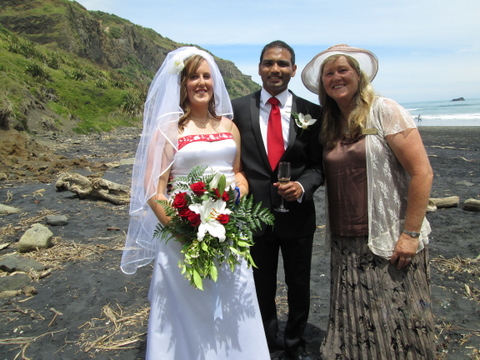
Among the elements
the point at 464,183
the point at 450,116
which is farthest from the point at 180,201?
the point at 450,116

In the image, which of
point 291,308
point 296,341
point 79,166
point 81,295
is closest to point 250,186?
point 291,308

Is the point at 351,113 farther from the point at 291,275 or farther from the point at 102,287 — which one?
the point at 102,287

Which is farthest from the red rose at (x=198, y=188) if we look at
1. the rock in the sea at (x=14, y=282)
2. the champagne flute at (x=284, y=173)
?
the rock in the sea at (x=14, y=282)

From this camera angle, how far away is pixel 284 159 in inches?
131

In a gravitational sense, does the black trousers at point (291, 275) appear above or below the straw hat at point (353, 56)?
below

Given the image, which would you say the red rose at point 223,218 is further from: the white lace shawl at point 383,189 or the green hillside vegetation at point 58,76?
the green hillside vegetation at point 58,76

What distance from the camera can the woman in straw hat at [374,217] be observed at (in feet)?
8.98

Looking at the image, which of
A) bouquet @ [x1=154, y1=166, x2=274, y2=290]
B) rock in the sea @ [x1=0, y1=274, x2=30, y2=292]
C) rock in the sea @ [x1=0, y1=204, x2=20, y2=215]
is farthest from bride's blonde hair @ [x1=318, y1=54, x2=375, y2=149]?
rock in the sea @ [x1=0, y1=204, x2=20, y2=215]

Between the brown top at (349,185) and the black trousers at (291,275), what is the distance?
1.70 feet

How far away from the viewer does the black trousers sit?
345cm

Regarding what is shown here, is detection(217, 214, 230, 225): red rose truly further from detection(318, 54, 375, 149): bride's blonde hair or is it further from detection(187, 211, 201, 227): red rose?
detection(318, 54, 375, 149): bride's blonde hair

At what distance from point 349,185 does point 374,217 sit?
1.01ft

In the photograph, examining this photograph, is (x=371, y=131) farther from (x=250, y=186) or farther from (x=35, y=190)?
(x=35, y=190)

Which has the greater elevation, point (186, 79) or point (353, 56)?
point (353, 56)
